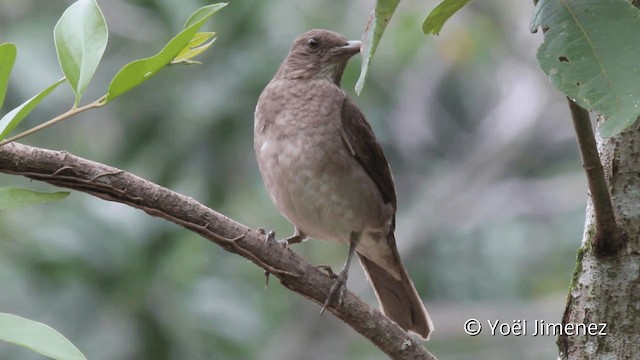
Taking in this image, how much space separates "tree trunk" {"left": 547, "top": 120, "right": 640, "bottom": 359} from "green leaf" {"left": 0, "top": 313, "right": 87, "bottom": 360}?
4.35 ft

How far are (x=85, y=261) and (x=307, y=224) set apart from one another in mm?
2436

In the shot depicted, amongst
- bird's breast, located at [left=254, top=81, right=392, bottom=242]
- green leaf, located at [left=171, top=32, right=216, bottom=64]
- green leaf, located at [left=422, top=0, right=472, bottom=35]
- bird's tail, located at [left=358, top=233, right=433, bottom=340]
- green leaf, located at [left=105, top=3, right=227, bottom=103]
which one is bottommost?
green leaf, located at [left=105, top=3, right=227, bottom=103]

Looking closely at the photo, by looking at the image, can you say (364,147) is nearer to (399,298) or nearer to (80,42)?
(399,298)

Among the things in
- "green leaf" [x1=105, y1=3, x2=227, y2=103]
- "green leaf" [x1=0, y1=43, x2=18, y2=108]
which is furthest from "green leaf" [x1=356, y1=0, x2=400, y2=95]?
"green leaf" [x1=0, y1=43, x2=18, y2=108]

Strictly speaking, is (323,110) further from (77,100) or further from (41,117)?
(41,117)

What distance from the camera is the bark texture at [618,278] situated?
2.41 m

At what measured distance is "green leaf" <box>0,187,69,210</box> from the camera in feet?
6.54

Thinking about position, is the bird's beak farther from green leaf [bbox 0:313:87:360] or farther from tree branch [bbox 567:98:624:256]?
green leaf [bbox 0:313:87:360]

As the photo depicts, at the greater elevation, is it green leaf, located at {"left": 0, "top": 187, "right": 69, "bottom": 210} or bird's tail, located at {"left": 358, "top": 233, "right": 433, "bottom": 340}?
bird's tail, located at {"left": 358, "top": 233, "right": 433, "bottom": 340}

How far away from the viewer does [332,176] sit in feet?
13.5

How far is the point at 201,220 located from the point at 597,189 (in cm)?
108

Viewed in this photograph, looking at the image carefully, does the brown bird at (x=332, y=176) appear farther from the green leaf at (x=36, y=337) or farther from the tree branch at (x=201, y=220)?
the green leaf at (x=36, y=337)

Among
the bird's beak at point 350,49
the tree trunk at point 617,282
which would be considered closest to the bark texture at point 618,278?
the tree trunk at point 617,282

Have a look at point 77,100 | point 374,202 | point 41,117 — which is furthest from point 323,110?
point 41,117
